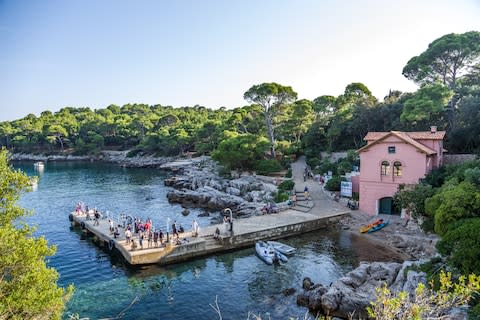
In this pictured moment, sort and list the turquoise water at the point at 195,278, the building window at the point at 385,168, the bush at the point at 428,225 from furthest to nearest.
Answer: the building window at the point at 385,168 < the bush at the point at 428,225 < the turquoise water at the point at 195,278

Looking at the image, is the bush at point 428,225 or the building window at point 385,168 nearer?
the bush at point 428,225

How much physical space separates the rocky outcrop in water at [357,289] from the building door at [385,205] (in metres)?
11.1

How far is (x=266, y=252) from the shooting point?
23719 mm

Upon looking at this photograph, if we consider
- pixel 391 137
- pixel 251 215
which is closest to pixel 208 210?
pixel 251 215

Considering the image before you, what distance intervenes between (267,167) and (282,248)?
23345mm

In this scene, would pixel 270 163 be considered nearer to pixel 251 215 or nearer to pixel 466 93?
pixel 251 215

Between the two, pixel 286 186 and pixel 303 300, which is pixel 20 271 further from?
pixel 286 186

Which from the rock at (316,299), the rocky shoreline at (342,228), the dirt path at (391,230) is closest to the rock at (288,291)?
the rocky shoreline at (342,228)

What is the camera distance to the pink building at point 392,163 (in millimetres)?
29255

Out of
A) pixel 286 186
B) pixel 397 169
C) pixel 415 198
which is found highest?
pixel 397 169

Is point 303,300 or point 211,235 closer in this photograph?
point 303,300

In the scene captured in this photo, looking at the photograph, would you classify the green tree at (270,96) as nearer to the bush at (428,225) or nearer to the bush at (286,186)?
the bush at (286,186)

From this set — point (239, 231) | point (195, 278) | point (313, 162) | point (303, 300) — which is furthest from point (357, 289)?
point (313, 162)

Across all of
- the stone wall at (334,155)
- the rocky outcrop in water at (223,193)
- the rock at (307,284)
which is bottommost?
the rock at (307,284)
